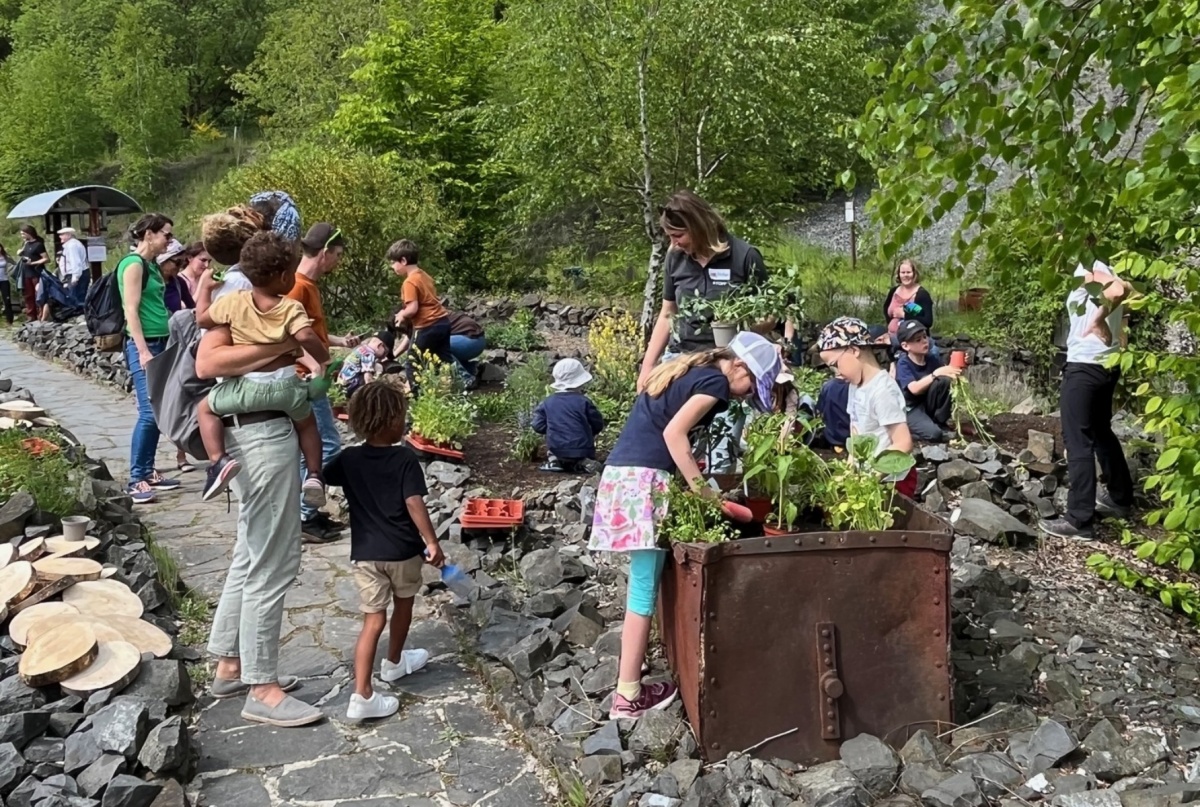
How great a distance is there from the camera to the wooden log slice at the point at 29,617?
4.07m

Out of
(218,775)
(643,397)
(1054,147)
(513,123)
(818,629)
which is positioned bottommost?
(218,775)

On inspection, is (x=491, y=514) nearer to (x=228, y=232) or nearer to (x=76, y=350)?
(x=228, y=232)

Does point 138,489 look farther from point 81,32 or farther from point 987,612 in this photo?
point 81,32

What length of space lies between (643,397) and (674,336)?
151cm

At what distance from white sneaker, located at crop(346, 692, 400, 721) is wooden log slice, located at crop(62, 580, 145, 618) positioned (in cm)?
114

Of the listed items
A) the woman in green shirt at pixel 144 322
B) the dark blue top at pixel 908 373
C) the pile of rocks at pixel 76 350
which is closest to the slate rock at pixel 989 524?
the dark blue top at pixel 908 373

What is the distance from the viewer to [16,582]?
438 centimetres

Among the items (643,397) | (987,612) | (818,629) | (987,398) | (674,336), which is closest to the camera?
(818,629)

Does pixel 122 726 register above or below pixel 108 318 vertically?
below

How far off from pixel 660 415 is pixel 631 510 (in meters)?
0.36

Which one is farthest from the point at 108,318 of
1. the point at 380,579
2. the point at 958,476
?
the point at 958,476

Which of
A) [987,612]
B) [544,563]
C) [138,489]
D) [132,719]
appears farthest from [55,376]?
[987,612]

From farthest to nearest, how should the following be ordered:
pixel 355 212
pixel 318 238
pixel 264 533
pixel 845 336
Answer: pixel 355 212 < pixel 318 238 < pixel 845 336 < pixel 264 533

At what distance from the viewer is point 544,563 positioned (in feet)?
17.4
